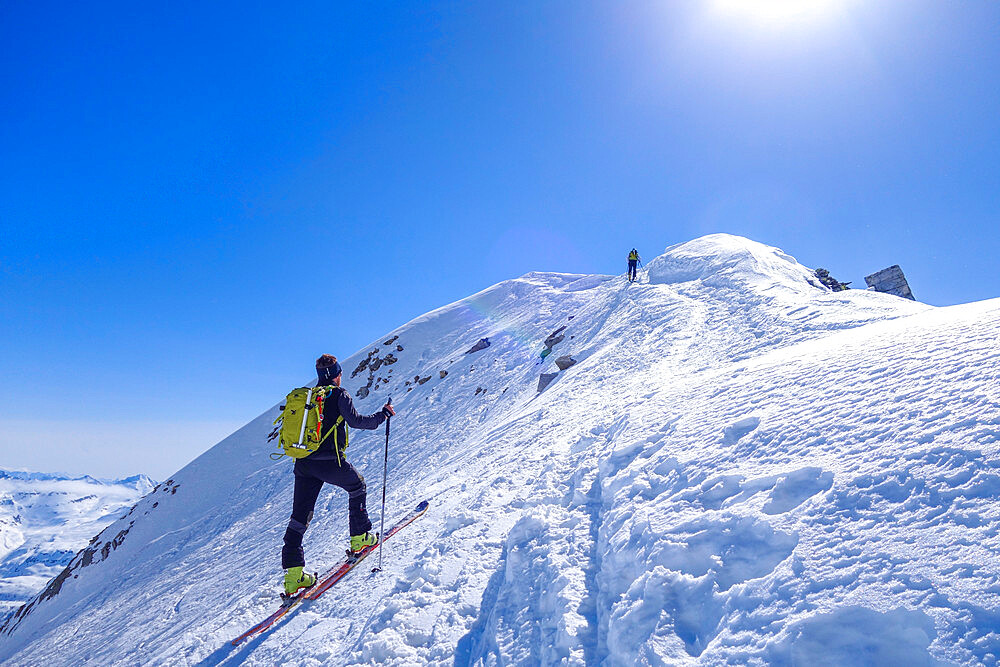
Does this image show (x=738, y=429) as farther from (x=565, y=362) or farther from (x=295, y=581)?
(x=565, y=362)

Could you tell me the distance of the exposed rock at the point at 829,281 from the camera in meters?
24.6

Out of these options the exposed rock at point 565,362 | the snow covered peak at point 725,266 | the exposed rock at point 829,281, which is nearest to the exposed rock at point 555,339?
the exposed rock at point 565,362

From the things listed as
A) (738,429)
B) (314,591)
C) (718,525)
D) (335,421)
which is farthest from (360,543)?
(738,429)

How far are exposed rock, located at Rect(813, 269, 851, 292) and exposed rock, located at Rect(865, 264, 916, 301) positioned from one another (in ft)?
5.20

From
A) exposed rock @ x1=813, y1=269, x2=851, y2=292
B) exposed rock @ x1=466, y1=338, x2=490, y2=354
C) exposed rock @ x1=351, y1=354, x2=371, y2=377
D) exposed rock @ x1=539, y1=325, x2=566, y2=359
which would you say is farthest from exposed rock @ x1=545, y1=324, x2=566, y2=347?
exposed rock @ x1=351, y1=354, x2=371, y2=377

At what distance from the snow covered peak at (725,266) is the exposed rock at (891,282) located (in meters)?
3.36

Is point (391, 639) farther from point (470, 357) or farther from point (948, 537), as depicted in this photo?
point (470, 357)

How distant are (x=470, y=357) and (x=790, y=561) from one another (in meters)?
24.4

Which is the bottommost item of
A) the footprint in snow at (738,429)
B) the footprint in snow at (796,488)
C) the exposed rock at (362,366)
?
the footprint in snow at (796,488)

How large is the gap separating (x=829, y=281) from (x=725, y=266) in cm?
1081

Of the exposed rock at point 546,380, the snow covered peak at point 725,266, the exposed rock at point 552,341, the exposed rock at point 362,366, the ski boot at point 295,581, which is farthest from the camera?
the exposed rock at point 362,366

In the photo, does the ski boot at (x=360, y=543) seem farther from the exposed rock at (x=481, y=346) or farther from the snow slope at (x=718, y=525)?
the exposed rock at (x=481, y=346)

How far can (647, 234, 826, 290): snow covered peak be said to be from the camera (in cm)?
1724

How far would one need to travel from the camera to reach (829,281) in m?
25.4
